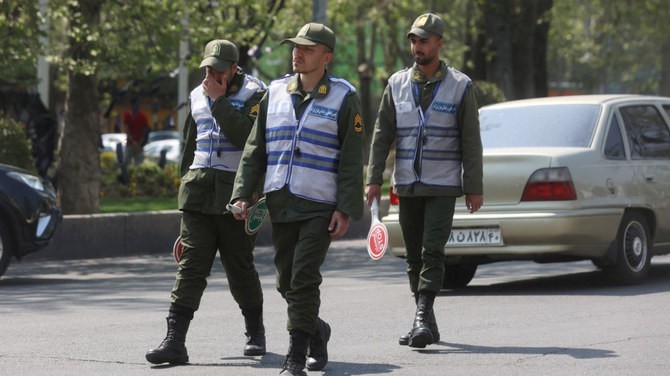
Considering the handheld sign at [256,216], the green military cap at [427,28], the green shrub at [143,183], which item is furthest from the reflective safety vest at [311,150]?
the green shrub at [143,183]

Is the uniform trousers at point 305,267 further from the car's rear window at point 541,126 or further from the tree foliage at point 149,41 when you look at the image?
the tree foliage at point 149,41

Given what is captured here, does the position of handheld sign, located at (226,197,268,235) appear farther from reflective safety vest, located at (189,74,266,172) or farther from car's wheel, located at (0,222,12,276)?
car's wheel, located at (0,222,12,276)

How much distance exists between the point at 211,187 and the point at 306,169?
744 mm

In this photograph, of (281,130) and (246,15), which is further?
(246,15)

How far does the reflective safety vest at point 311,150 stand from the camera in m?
6.73

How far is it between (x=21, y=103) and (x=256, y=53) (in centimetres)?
393

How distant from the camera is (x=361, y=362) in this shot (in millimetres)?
7309

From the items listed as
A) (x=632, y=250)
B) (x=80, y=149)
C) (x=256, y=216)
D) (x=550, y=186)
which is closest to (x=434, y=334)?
(x=256, y=216)

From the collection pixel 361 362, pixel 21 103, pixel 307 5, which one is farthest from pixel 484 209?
pixel 307 5

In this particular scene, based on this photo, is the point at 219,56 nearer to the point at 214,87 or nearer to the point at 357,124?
the point at 214,87

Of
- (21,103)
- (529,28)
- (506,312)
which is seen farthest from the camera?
(529,28)

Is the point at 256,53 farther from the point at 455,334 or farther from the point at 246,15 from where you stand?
the point at 455,334

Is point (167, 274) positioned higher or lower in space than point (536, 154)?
lower

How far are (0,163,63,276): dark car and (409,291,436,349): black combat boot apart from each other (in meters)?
5.42
